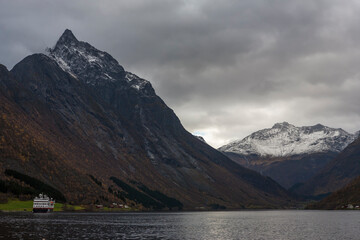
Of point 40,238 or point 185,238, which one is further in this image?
point 185,238

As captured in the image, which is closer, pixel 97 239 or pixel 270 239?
pixel 97 239

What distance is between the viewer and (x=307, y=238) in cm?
12650

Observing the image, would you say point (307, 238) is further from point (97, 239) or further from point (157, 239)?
point (97, 239)

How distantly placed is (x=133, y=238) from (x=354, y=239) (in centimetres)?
6559

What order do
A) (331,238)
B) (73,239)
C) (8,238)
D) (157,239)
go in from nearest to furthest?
(8,238)
(73,239)
(157,239)
(331,238)

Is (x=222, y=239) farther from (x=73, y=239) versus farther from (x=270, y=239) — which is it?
(x=73, y=239)

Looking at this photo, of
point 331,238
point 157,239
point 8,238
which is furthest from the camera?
point 331,238

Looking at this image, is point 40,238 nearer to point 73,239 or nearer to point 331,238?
point 73,239

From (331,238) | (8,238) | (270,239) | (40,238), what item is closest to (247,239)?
(270,239)

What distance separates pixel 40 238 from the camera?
103 metres

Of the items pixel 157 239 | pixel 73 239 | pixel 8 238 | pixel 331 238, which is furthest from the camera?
pixel 331 238

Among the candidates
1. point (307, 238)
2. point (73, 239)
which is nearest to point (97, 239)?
point (73, 239)

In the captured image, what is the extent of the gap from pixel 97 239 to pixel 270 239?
170 ft

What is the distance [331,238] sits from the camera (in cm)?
12506
